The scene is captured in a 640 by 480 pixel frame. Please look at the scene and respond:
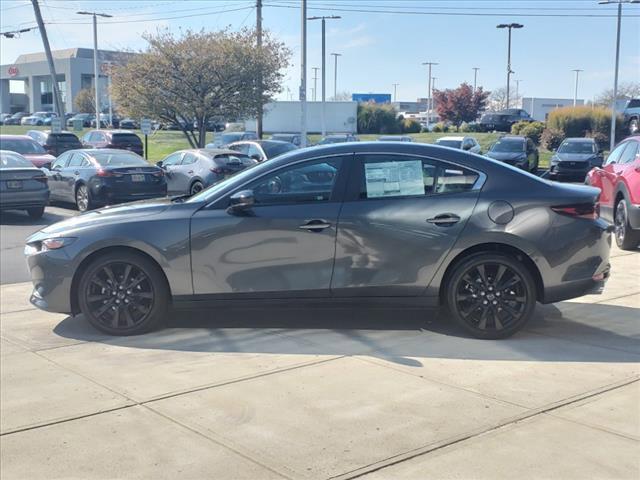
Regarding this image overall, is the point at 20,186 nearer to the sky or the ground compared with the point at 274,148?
nearer to the ground

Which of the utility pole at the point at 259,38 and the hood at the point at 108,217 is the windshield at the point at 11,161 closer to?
the hood at the point at 108,217

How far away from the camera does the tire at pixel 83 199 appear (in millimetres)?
16188

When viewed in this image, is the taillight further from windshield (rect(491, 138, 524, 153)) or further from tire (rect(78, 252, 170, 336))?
windshield (rect(491, 138, 524, 153))

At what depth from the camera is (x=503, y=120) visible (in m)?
48.4

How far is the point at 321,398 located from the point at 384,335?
1581mm

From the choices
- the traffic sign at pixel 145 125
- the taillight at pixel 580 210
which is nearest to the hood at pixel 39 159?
the traffic sign at pixel 145 125

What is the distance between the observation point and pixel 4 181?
1430 centimetres

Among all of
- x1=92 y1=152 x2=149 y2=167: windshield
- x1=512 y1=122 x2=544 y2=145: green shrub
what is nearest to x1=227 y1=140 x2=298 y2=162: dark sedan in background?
x1=92 y1=152 x2=149 y2=167: windshield

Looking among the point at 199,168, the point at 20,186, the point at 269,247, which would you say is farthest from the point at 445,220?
the point at 199,168

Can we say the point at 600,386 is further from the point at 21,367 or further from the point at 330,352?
the point at 21,367

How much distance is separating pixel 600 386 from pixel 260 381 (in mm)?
2339

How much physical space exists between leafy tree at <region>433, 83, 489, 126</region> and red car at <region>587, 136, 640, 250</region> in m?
54.7

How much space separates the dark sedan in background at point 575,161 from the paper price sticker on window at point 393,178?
66.0 ft

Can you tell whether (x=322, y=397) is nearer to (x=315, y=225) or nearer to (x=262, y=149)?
(x=315, y=225)
